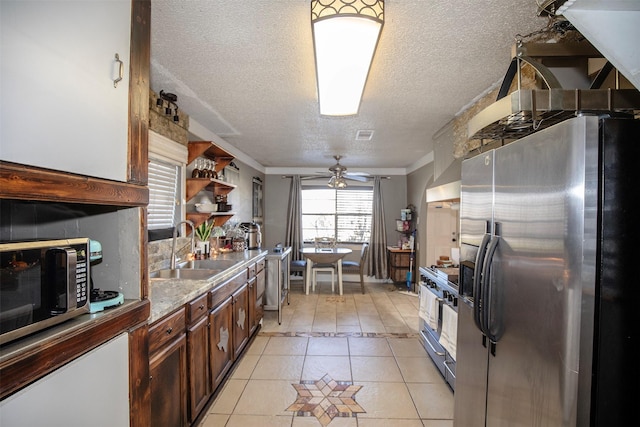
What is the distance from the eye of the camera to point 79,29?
86 centimetres

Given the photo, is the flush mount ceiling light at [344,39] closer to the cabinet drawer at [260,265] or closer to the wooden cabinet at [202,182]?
the wooden cabinet at [202,182]

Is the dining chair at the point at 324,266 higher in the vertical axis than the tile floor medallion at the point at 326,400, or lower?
higher

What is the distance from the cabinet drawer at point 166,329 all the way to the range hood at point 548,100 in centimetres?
181

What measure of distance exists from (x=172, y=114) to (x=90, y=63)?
6.17 ft

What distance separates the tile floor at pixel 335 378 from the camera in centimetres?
215

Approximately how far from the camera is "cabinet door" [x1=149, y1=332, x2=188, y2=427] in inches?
58.5

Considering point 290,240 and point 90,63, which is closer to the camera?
point 90,63

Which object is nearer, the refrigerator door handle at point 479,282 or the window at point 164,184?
the refrigerator door handle at point 479,282

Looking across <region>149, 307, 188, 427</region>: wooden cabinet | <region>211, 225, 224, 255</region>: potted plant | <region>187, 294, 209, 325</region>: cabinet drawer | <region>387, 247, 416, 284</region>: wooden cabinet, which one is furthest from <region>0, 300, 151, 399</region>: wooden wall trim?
<region>387, 247, 416, 284</region>: wooden cabinet

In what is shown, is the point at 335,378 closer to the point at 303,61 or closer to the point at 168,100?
the point at 303,61

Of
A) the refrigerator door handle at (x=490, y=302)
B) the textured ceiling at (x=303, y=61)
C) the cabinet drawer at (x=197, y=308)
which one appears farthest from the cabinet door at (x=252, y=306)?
the refrigerator door handle at (x=490, y=302)

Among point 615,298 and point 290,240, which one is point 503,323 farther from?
point 290,240

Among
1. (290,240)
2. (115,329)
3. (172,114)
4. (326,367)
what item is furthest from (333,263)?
(115,329)

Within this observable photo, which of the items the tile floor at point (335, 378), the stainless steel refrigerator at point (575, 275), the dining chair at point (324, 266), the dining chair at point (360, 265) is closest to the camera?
the stainless steel refrigerator at point (575, 275)
